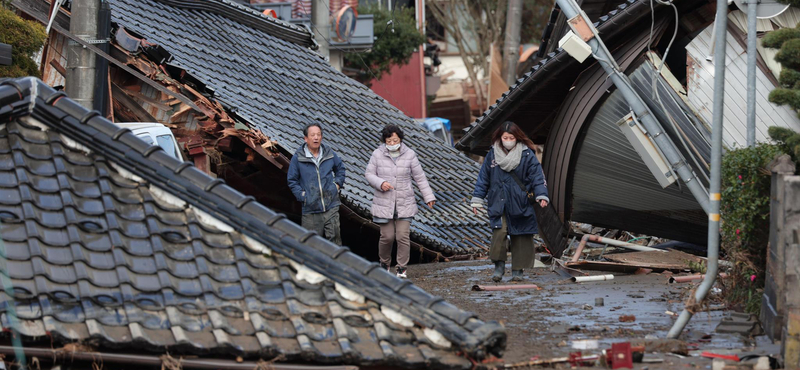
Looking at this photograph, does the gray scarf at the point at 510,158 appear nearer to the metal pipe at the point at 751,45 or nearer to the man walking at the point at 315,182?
the man walking at the point at 315,182

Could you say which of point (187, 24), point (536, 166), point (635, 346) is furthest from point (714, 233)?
point (187, 24)

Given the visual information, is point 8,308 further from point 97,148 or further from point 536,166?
point 536,166

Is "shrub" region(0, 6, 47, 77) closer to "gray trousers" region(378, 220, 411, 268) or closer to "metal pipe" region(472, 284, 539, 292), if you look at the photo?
"gray trousers" region(378, 220, 411, 268)

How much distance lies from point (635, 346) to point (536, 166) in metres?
4.21

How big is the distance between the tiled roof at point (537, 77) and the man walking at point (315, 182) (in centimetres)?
290

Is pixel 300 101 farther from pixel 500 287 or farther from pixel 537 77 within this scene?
pixel 500 287

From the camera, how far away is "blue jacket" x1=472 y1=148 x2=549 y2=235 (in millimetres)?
10312

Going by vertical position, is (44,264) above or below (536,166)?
below

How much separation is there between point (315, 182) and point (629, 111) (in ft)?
11.9

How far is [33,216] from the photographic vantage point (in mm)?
6141

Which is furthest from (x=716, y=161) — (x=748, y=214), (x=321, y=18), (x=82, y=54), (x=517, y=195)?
(x=321, y=18)

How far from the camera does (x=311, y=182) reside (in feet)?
36.5

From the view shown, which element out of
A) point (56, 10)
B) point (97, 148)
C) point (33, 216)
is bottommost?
point (33, 216)

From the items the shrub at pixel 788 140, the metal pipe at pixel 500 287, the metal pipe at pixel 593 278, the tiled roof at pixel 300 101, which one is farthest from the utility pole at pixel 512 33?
the shrub at pixel 788 140
